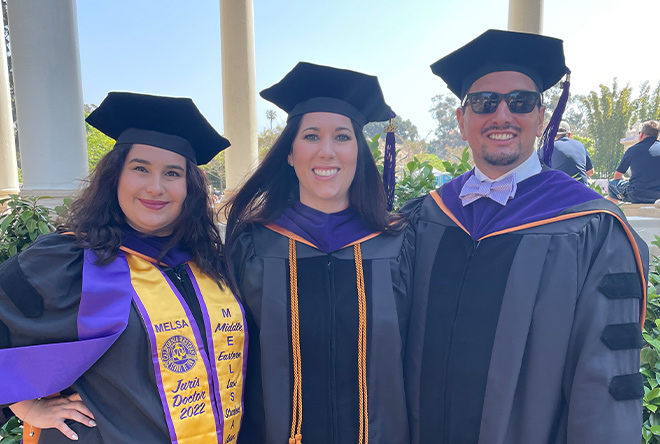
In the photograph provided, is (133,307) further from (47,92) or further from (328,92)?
(47,92)

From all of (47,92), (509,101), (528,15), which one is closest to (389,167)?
(509,101)

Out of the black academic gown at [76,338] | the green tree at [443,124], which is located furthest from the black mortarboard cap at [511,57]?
the green tree at [443,124]

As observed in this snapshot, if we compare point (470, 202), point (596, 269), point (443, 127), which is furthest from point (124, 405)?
point (443, 127)

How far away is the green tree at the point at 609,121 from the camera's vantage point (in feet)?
112

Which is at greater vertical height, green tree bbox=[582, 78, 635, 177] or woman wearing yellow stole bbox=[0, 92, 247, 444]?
green tree bbox=[582, 78, 635, 177]

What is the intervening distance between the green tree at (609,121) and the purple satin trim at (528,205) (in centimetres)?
3915

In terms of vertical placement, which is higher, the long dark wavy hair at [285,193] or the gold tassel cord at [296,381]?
the long dark wavy hair at [285,193]

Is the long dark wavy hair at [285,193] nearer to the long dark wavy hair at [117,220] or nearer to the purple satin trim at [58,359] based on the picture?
the long dark wavy hair at [117,220]

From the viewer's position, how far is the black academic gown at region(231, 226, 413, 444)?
5.93ft

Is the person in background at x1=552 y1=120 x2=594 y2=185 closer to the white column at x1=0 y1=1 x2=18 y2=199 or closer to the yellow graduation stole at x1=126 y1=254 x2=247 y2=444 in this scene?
the yellow graduation stole at x1=126 y1=254 x2=247 y2=444

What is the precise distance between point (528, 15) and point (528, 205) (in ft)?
20.3

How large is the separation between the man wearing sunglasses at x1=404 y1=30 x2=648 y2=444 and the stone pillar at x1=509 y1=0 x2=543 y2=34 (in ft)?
18.0

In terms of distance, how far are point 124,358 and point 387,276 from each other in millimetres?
1126

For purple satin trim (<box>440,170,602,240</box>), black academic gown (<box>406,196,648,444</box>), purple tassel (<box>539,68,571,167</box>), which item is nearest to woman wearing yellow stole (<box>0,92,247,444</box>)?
black academic gown (<box>406,196,648,444</box>)
